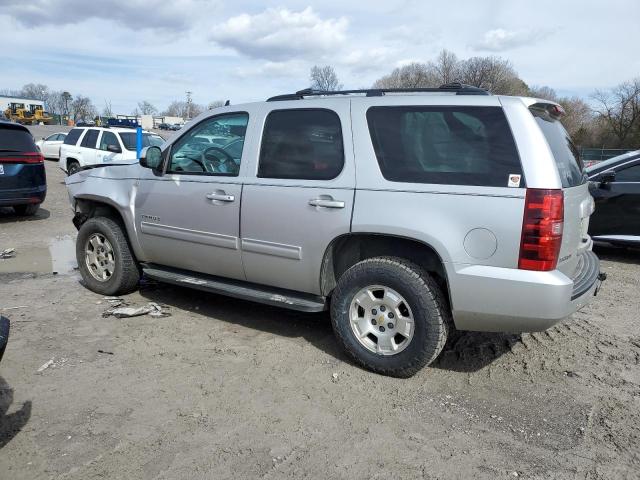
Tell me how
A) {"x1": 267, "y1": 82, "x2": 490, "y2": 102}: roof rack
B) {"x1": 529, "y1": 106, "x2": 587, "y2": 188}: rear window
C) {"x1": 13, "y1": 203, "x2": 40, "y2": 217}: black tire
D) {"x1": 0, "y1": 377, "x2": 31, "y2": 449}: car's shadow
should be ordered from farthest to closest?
{"x1": 13, "y1": 203, "x2": 40, "y2": 217}: black tire, {"x1": 267, "y1": 82, "x2": 490, "y2": 102}: roof rack, {"x1": 529, "y1": 106, "x2": 587, "y2": 188}: rear window, {"x1": 0, "y1": 377, "x2": 31, "y2": 449}: car's shadow

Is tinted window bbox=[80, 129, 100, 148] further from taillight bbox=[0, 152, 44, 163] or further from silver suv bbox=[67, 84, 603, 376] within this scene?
silver suv bbox=[67, 84, 603, 376]

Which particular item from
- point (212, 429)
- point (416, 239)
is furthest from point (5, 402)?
point (416, 239)

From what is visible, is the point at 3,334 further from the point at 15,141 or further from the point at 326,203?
the point at 15,141

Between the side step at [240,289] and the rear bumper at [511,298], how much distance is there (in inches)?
44.5

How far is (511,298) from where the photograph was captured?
3264mm

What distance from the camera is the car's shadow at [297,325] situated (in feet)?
13.6

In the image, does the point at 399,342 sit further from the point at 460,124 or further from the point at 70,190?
the point at 70,190

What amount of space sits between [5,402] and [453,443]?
282 cm

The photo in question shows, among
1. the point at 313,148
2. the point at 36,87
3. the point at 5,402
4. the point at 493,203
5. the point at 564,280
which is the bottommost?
the point at 5,402

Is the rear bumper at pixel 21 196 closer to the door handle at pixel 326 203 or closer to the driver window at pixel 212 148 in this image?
the driver window at pixel 212 148

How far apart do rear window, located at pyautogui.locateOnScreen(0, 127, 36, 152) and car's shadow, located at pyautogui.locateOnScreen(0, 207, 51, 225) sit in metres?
1.54

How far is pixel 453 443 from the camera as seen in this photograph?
299 centimetres

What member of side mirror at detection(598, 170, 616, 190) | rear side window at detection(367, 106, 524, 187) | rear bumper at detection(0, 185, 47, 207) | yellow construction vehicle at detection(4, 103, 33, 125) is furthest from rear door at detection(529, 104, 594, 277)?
yellow construction vehicle at detection(4, 103, 33, 125)

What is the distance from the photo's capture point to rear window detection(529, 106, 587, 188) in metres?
3.44
